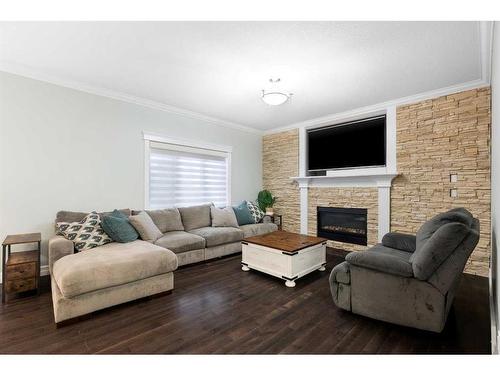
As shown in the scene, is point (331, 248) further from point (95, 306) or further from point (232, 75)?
point (95, 306)

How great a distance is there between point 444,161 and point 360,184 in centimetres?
122

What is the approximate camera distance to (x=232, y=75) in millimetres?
2928

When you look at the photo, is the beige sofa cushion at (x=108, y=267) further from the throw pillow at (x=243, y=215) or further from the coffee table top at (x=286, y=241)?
the throw pillow at (x=243, y=215)

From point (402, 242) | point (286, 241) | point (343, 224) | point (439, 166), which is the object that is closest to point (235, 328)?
point (286, 241)

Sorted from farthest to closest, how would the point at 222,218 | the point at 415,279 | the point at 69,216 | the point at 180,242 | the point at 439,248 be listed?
the point at 222,218 → the point at 180,242 → the point at 69,216 → the point at 415,279 → the point at 439,248

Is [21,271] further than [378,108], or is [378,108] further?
[378,108]

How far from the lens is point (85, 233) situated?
2689 mm

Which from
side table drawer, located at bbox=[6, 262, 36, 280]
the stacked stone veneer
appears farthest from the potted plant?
side table drawer, located at bbox=[6, 262, 36, 280]

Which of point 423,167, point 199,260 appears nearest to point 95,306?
point 199,260

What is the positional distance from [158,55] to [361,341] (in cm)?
325

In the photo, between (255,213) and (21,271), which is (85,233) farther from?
(255,213)

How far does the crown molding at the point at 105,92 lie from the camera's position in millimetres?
2789

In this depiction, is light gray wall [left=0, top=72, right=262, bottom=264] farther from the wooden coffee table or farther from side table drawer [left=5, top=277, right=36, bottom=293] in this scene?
the wooden coffee table

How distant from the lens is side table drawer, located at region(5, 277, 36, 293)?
2.30m
